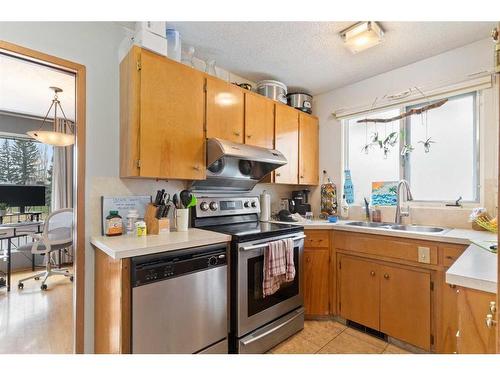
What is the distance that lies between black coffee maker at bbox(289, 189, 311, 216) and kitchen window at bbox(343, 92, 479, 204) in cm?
57

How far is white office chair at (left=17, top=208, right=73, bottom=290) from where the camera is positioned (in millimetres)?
2986

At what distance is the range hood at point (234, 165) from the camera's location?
186cm

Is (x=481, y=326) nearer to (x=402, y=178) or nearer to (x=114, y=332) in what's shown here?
(x=114, y=332)

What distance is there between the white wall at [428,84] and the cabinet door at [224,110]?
4.19 ft

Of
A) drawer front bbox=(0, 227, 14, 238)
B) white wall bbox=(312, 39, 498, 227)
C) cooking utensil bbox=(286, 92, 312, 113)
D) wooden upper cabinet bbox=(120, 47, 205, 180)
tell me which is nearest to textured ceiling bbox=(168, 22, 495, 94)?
white wall bbox=(312, 39, 498, 227)

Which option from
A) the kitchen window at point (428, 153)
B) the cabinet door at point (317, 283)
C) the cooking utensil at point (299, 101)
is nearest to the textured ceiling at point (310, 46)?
the cooking utensil at point (299, 101)

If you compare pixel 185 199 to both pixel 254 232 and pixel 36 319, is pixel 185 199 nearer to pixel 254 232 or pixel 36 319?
pixel 254 232

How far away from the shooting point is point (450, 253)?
162cm

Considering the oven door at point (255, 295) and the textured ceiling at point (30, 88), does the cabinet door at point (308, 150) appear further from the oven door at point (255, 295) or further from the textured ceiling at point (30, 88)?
the textured ceiling at point (30, 88)

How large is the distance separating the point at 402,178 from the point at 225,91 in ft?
6.34

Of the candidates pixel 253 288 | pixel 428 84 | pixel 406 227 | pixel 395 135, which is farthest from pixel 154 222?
pixel 428 84

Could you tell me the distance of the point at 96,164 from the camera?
1.65m

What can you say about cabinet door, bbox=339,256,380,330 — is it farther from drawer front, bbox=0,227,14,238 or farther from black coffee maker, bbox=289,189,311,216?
drawer front, bbox=0,227,14,238
